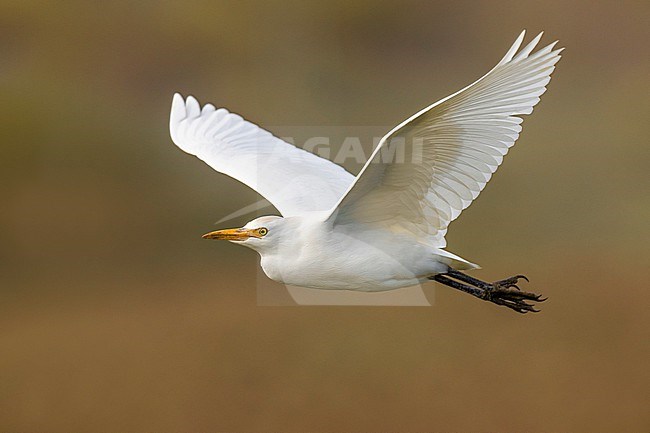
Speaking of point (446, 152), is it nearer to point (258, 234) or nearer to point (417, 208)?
point (417, 208)

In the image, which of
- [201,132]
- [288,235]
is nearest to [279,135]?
[201,132]

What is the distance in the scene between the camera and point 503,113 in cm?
166

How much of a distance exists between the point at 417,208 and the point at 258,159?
0.60 meters

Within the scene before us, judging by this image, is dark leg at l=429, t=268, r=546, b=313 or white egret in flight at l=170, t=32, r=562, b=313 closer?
white egret in flight at l=170, t=32, r=562, b=313

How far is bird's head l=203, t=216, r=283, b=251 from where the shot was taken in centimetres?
181

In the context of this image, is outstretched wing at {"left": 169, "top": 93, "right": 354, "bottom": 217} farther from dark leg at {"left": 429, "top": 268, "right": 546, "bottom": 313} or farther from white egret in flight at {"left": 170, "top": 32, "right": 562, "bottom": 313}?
dark leg at {"left": 429, "top": 268, "right": 546, "bottom": 313}

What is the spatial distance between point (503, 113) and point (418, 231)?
0.32 meters

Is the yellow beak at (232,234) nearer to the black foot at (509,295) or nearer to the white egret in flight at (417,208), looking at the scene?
the white egret in flight at (417,208)

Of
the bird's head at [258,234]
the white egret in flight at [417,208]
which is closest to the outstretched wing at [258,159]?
the white egret in flight at [417,208]

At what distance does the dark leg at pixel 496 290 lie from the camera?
1885 mm

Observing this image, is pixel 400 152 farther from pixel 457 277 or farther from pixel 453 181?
pixel 457 277

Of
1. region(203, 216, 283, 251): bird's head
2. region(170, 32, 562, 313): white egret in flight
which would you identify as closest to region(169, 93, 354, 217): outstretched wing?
region(170, 32, 562, 313): white egret in flight

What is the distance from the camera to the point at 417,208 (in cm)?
183

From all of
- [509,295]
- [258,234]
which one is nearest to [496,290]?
[509,295]
